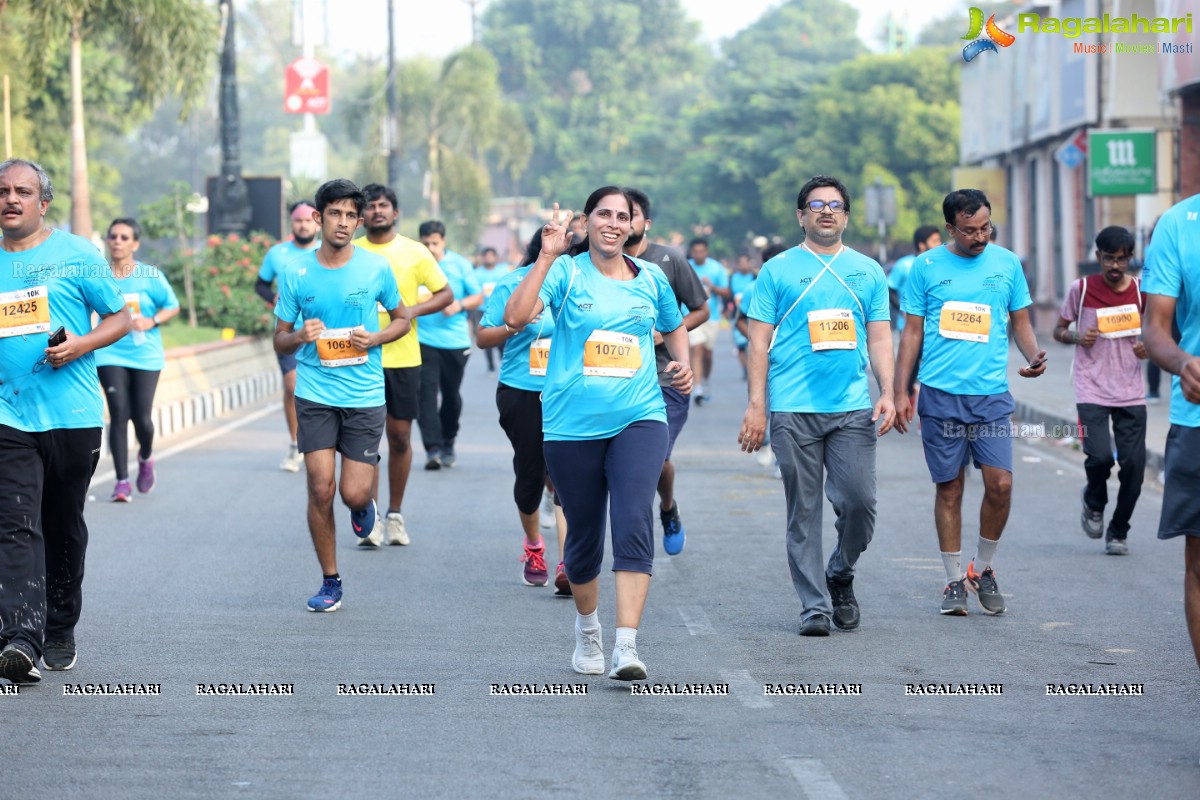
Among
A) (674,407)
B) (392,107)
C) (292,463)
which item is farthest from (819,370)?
(392,107)

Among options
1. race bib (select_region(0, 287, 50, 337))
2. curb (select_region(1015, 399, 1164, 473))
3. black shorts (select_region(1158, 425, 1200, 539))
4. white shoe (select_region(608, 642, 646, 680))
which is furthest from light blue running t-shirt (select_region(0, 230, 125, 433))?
curb (select_region(1015, 399, 1164, 473))

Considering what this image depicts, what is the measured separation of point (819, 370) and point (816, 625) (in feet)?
3.54

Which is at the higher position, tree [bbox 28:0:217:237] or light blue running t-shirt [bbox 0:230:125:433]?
tree [bbox 28:0:217:237]

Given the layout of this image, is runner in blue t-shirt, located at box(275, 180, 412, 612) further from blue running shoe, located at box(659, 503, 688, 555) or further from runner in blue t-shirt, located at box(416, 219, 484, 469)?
runner in blue t-shirt, located at box(416, 219, 484, 469)

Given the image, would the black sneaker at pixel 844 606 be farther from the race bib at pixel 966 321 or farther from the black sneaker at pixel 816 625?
the race bib at pixel 966 321

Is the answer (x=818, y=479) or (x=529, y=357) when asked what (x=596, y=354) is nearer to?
(x=818, y=479)

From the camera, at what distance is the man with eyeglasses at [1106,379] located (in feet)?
35.9

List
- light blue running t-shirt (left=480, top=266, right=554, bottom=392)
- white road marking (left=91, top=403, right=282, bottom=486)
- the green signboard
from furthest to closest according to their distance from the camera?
the green signboard → white road marking (left=91, top=403, right=282, bottom=486) → light blue running t-shirt (left=480, top=266, right=554, bottom=392)

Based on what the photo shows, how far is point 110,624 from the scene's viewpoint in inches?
331

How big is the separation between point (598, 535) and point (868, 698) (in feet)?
3.85

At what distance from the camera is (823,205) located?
799cm

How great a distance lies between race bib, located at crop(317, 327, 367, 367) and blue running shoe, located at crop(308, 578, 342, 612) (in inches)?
39.6

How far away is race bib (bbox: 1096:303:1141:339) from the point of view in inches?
432

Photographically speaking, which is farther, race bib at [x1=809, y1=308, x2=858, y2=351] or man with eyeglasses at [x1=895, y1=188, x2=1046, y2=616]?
man with eyeglasses at [x1=895, y1=188, x2=1046, y2=616]
